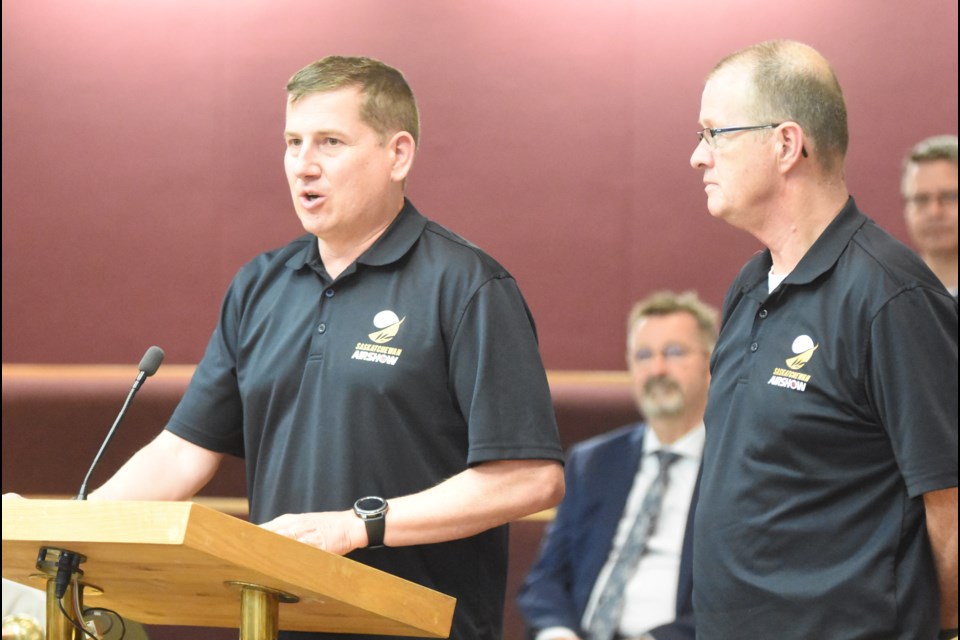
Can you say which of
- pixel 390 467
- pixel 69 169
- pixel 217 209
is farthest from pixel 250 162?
pixel 390 467

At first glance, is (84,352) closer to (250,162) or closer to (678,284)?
(250,162)

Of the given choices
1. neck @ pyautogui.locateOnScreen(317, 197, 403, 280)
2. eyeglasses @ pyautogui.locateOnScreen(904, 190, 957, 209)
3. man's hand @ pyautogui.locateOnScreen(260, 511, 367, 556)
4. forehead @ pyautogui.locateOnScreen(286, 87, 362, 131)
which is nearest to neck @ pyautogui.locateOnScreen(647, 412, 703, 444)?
eyeglasses @ pyautogui.locateOnScreen(904, 190, 957, 209)

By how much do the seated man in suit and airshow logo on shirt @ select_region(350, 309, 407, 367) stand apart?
1.14 m

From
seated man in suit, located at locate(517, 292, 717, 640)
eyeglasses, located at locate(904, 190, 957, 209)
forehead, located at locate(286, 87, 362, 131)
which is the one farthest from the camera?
eyeglasses, located at locate(904, 190, 957, 209)

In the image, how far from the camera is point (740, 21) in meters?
4.11

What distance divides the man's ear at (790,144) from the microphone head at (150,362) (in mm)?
1013

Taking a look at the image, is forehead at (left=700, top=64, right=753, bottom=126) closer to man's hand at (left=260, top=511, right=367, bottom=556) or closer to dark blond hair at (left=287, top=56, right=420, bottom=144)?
dark blond hair at (left=287, top=56, right=420, bottom=144)

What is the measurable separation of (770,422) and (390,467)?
1.97ft

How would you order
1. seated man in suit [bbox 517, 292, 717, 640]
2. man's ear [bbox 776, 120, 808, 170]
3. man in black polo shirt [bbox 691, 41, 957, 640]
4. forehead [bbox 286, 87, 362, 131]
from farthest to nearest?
seated man in suit [bbox 517, 292, 717, 640]
forehead [bbox 286, 87, 362, 131]
man's ear [bbox 776, 120, 808, 170]
man in black polo shirt [bbox 691, 41, 957, 640]

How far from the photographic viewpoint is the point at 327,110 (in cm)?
217

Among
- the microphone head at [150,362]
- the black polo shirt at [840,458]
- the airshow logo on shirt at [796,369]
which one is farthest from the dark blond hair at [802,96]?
the microphone head at [150,362]

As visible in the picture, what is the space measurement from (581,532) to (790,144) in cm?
149

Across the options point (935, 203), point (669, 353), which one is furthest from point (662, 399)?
point (935, 203)

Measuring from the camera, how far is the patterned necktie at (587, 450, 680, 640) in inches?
120
